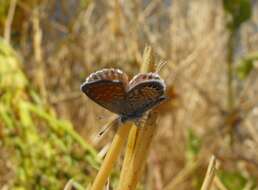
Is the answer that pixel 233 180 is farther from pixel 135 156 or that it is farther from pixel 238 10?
pixel 135 156

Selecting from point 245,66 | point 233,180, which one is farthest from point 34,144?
point 245,66

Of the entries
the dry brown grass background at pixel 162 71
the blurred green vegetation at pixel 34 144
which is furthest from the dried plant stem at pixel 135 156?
the dry brown grass background at pixel 162 71

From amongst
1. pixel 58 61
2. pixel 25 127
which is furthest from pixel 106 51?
pixel 25 127

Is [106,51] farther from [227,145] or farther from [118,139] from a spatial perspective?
[118,139]

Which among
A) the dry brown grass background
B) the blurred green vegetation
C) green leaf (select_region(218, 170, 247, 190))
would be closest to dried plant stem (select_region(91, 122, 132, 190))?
the blurred green vegetation

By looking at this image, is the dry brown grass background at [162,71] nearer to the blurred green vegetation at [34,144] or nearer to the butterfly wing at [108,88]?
the blurred green vegetation at [34,144]

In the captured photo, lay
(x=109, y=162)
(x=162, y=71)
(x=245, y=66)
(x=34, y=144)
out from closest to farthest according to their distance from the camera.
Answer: (x=109, y=162) → (x=34, y=144) → (x=245, y=66) → (x=162, y=71)
